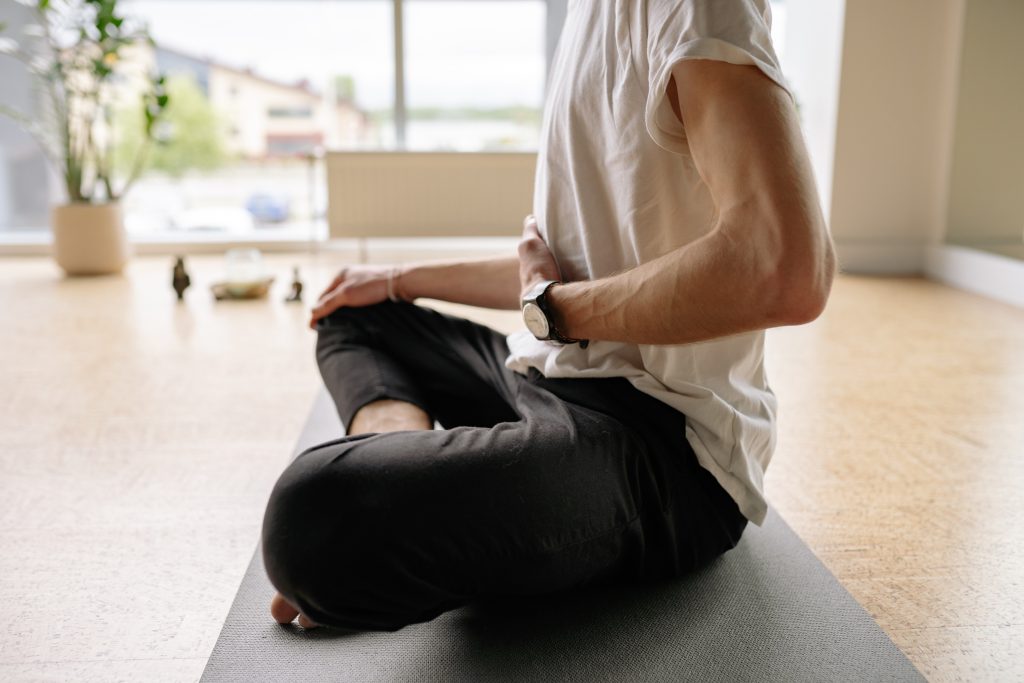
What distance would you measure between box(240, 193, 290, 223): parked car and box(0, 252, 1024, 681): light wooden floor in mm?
2318

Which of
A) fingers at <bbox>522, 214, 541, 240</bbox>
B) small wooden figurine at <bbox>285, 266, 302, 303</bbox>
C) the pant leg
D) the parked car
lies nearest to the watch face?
fingers at <bbox>522, 214, 541, 240</bbox>

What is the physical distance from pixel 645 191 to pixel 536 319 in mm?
189

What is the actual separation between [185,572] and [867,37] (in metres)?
4.30

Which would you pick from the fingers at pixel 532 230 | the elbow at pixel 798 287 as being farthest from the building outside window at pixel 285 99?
the elbow at pixel 798 287

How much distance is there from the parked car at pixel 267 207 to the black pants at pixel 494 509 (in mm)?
4840

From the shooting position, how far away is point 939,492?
176 cm

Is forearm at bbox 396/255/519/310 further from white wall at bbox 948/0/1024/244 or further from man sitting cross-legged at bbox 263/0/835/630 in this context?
white wall at bbox 948/0/1024/244

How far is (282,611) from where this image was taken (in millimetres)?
1188

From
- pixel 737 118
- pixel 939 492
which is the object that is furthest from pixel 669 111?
pixel 939 492

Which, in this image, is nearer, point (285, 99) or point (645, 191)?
point (645, 191)

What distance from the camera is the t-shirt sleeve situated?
0.84 meters

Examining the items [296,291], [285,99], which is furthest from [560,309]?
[285,99]

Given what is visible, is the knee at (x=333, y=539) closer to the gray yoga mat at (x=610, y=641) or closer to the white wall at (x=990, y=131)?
the gray yoga mat at (x=610, y=641)

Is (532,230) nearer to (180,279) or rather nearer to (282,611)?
(282,611)
